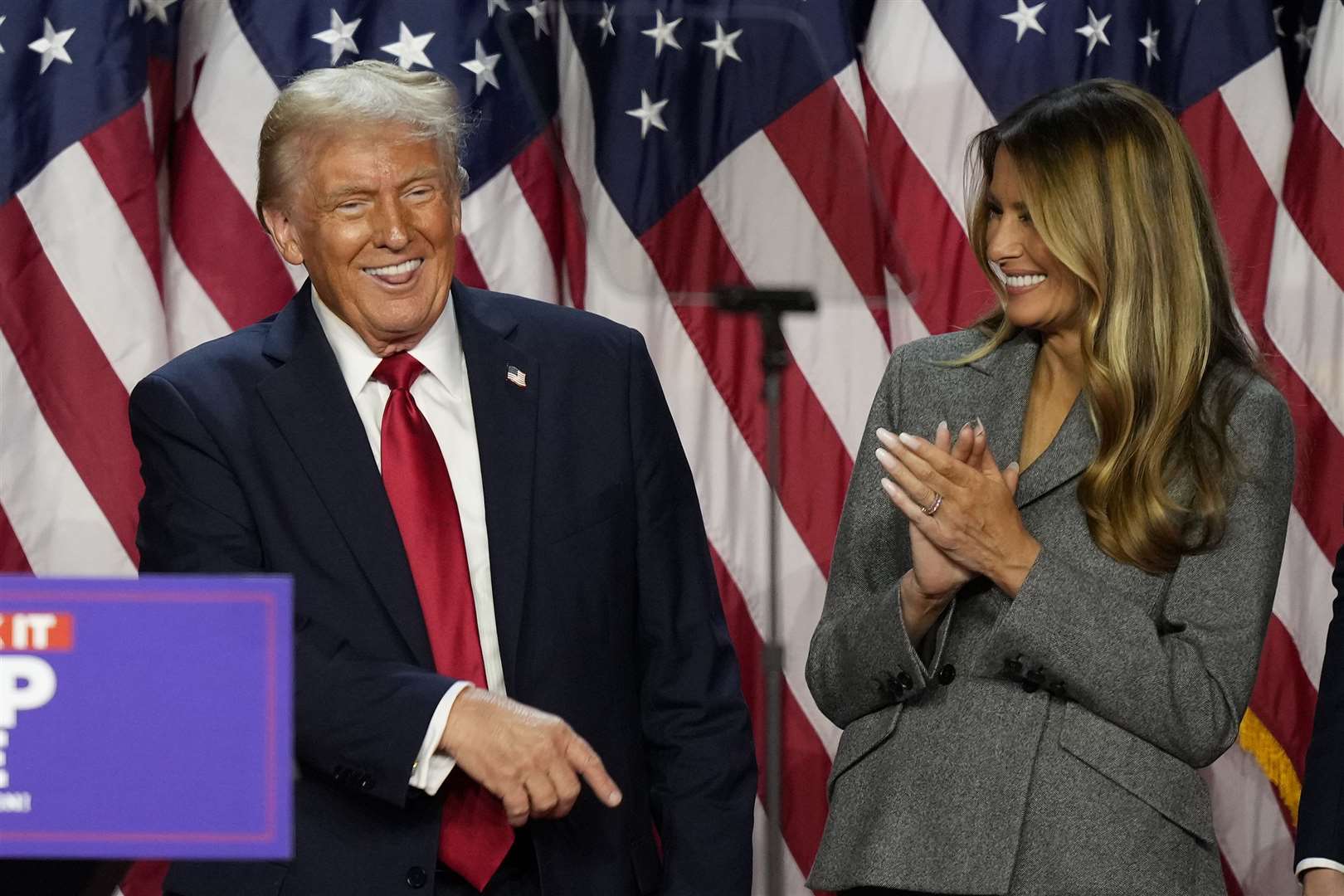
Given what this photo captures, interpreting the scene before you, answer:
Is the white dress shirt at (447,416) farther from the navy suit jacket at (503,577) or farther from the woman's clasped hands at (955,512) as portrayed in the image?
the woman's clasped hands at (955,512)

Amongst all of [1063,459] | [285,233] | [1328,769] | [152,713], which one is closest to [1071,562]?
[1063,459]

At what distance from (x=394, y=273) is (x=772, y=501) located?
487mm

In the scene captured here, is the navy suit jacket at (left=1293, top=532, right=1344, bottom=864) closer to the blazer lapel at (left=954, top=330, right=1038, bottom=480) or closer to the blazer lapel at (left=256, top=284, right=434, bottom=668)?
the blazer lapel at (left=954, top=330, right=1038, bottom=480)

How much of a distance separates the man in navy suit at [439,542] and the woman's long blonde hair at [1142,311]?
50cm

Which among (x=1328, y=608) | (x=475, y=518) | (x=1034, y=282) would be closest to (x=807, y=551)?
(x=1328, y=608)

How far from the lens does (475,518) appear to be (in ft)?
5.79

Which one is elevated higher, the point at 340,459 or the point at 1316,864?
the point at 340,459

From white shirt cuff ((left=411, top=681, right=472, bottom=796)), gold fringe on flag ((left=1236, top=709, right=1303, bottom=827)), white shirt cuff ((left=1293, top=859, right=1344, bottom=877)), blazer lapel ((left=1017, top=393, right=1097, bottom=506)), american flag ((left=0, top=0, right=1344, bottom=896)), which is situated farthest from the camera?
gold fringe on flag ((left=1236, top=709, right=1303, bottom=827))

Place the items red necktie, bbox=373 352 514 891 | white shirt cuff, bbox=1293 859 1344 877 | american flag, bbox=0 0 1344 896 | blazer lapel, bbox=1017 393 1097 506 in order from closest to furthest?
red necktie, bbox=373 352 514 891, white shirt cuff, bbox=1293 859 1344 877, blazer lapel, bbox=1017 393 1097 506, american flag, bbox=0 0 1344 896

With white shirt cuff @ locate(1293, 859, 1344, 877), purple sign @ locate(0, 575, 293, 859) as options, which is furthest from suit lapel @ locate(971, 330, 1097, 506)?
purple sign @ locate(0, 575, 293, 859)

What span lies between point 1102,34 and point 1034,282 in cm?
149

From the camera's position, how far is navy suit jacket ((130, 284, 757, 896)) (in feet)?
5.50

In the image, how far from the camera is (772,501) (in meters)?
1.79

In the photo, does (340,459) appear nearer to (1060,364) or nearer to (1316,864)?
(1060,364)
